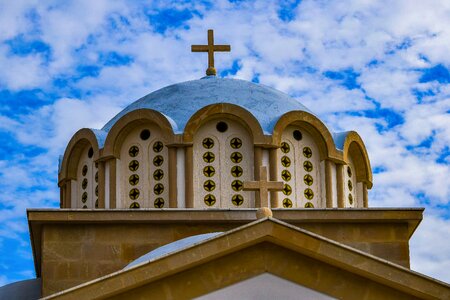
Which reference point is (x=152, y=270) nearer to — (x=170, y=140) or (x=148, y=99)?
(x=170, y=140)

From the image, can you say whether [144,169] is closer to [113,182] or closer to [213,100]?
[113,182]

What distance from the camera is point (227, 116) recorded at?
22.5m

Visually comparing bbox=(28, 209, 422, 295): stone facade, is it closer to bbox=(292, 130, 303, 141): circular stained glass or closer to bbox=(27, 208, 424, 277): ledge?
bbox=(27, 208, 424, 277): ledge

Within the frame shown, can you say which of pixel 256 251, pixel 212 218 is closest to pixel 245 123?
pixel 212 218

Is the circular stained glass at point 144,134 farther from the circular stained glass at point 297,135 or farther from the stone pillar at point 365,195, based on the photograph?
the stone pillar at point 365,195

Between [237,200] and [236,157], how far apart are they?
0.83 m

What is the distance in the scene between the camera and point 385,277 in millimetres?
15609

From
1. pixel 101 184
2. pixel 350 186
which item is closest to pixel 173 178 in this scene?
pixel 101 184

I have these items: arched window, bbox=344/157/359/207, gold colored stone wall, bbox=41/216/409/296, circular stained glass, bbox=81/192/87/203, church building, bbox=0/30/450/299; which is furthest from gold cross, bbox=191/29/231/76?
gold colored stone wall, bbox=41/216/409/296

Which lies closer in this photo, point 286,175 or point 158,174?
point 158,174

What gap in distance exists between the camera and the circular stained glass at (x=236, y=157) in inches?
884

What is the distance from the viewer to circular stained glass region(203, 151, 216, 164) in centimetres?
2242

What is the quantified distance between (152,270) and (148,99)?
9.18 metres

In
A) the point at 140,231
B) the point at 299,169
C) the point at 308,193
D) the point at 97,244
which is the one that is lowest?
the point at 97,244
